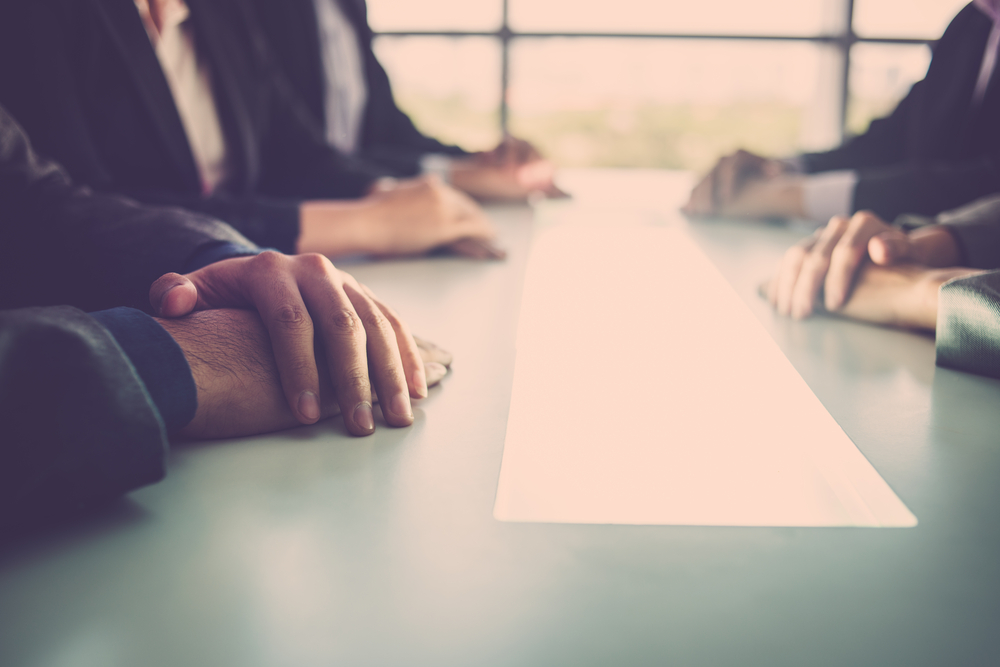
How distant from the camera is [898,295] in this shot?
710 millimetres

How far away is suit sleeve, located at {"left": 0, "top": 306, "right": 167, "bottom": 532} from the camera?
0.31m

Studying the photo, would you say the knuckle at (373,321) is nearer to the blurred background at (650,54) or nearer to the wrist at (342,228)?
the wrist at (342,228)

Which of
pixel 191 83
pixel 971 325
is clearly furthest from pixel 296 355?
pixel 191 83

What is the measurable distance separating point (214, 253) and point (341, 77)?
1.45 metres

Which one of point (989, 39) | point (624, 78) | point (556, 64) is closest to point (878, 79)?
point (624, 78)

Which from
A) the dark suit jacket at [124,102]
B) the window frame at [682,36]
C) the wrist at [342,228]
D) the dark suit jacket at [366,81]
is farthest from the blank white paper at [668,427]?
the window frame at [682,36]

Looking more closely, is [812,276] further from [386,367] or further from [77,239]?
[77,239]

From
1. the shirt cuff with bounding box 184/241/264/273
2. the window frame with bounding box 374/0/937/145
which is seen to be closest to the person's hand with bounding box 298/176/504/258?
the shirt cuff with bounding box 184/241/264/273

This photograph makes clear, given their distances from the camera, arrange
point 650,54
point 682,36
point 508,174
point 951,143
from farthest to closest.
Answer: point 650,54
point 682,36
point 508,174
point 951,143

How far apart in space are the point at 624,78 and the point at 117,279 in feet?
11.2

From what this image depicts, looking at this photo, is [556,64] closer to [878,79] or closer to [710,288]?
[878,79]

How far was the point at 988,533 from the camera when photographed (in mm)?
357

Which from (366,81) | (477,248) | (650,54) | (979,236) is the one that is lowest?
(477,248)

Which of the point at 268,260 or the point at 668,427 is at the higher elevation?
the point at 268,260
